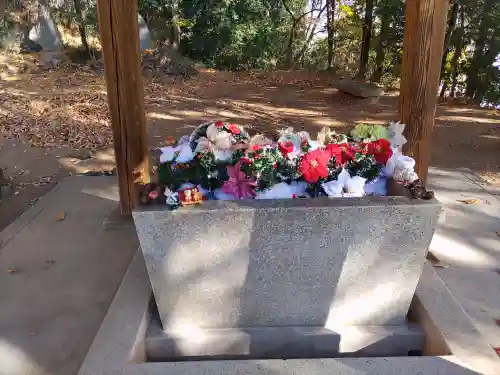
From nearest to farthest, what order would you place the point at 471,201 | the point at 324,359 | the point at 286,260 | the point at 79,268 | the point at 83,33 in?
1. the point at 324,359
2. the point at 286,260
3. the point at 79,268
4. the point at 471,201
5. the point at 83,33

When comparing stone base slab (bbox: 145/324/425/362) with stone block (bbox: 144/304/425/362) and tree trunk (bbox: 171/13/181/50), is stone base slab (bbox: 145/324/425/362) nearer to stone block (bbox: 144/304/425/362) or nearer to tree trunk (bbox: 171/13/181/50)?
stone block (bbox: 144/304/425/362)

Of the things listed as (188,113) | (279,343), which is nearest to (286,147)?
(279,343)

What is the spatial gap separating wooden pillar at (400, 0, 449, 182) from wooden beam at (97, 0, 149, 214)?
63.1 inches

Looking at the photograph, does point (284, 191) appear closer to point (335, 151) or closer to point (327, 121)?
point (335, 151)

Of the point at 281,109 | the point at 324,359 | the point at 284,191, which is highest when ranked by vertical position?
the point at 284,191

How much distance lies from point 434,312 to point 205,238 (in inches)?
44.7

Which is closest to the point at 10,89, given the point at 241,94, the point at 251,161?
the point at 241,94

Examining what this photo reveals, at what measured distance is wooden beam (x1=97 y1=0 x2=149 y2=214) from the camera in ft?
→ 8.65

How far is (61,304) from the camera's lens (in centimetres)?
243

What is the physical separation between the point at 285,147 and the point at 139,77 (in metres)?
1.24

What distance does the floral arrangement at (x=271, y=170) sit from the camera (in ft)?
6.61

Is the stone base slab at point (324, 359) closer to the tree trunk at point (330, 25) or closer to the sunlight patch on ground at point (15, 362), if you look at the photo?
the sunlight patch on ground at point (15, 362)

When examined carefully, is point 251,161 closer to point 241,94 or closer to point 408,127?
point 408,127

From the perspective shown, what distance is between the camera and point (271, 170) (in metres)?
2.03
